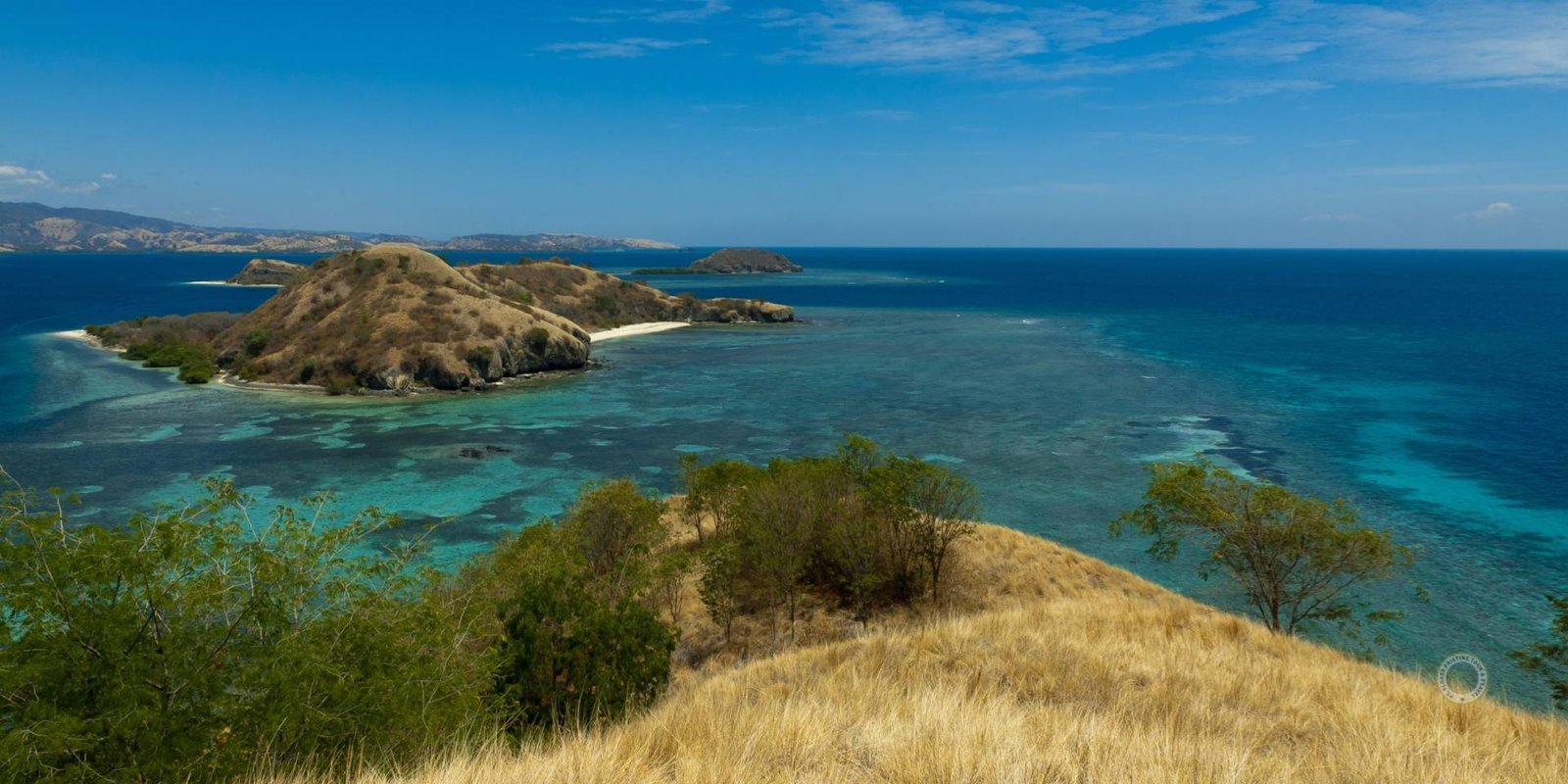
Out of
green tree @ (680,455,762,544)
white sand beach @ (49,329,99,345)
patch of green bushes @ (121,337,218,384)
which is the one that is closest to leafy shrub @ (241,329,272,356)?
patch of green bushes @ (121,337,218,384)

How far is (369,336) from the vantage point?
78250 millimetres

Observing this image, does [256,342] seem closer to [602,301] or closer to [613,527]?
[602,301]

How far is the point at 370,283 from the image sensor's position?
9225 centimetres

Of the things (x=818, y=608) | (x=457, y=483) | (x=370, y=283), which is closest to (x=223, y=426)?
(x=457, y=483)

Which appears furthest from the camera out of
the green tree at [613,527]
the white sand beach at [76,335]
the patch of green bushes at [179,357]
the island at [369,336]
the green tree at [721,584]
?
the white sand beach at [76,335]

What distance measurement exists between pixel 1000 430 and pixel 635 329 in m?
85.3

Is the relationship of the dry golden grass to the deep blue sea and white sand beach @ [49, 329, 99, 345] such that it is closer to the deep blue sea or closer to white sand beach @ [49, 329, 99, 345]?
the deep blue sea

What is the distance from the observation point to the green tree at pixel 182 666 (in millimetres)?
8648

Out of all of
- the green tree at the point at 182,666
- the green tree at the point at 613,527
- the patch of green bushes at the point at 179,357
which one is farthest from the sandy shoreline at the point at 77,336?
the green tree at the point at 182,666

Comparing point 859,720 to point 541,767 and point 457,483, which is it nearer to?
point 541,767

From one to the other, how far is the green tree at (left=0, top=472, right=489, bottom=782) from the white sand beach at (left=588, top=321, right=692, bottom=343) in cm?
10809

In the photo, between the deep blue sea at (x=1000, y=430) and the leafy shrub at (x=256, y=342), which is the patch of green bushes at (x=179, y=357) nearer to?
the deep blue sea at (x=1000, y=430)

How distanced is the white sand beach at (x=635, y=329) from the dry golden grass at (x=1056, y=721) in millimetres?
108336

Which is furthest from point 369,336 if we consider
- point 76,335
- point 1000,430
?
point 1000,430
